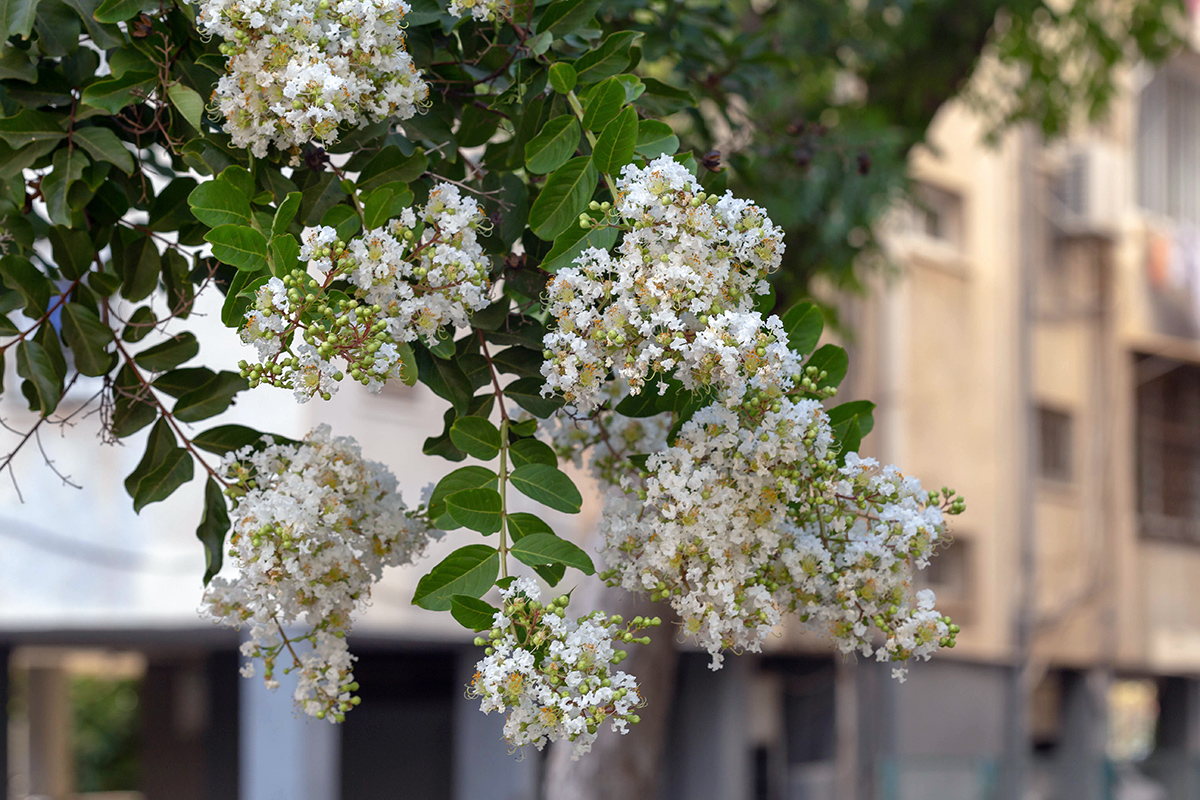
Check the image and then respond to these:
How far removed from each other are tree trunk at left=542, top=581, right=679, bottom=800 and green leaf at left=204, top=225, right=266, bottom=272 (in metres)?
3.52

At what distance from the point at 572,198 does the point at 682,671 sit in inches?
376

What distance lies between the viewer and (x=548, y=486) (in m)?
2.18

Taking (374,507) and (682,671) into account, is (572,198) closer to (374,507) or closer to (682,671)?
(374,507)

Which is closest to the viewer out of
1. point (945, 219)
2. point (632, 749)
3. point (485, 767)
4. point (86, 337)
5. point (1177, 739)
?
point (86, 337)

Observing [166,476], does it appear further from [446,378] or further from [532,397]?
[532,397]

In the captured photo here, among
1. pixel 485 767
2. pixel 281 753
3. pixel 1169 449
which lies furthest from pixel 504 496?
pixel 1169 449

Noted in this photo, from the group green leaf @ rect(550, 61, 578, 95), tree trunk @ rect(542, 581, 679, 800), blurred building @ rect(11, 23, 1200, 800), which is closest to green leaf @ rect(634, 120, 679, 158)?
green leaf @ rect(550, 61, 578, 95)

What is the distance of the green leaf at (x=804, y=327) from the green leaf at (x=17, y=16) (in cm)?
131

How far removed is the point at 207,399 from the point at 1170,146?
15874 millimetres

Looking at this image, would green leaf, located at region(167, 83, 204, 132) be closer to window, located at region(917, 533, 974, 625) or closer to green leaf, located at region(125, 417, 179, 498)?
green leaf, located at region(125, 417, 179, 498)

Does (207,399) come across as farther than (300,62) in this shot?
Yes

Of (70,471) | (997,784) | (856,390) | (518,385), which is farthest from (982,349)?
(518,385)

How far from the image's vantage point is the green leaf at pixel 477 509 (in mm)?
2105

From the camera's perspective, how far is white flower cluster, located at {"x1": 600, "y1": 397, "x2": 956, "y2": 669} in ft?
6.79
